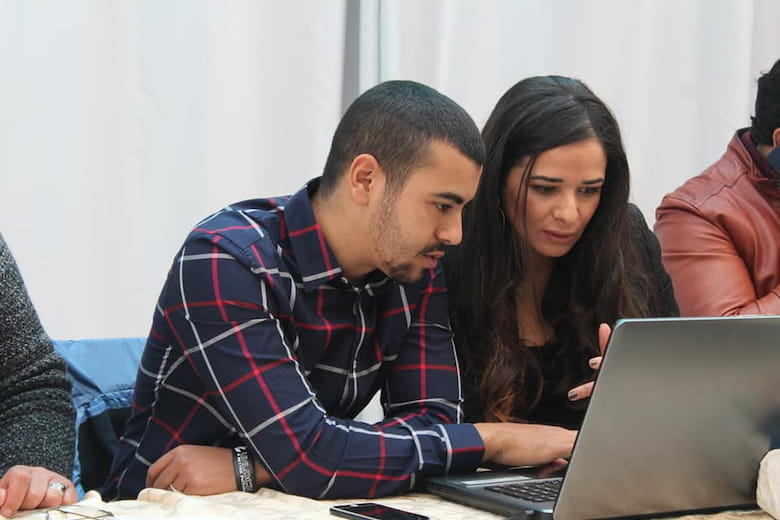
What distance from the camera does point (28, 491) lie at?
3.58 feet

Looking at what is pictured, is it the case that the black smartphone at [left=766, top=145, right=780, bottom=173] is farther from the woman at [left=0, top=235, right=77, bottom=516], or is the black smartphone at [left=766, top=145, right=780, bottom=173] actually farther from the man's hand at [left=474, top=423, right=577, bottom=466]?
the woman at [left=0, top=235, right=77, bottom=516]

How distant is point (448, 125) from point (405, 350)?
0.33 m

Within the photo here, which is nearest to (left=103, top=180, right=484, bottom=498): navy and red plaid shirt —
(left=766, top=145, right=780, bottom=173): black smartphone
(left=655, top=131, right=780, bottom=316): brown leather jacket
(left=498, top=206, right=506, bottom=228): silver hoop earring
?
(left=498, top=206, right=506, bottom=228): silver hoop earring

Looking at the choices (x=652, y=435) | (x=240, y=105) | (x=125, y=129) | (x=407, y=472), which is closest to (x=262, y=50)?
(x=240, y=105)

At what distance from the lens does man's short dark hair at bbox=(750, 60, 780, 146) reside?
2.17 metres

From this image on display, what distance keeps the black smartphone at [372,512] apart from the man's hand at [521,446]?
270 millimetres

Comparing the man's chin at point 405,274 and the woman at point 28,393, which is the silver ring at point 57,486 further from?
the man's chin at point 405,274

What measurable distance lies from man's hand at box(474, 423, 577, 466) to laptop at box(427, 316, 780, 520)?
181 millimetres

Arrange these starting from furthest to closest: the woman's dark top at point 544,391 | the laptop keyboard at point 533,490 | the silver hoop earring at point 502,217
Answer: the silver hoop earring at point 502,217 < the woman's dark top at point 544,391 < the laptop keyboard at point 533,490

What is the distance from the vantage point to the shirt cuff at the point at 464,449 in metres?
1.36

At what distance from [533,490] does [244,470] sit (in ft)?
1.14

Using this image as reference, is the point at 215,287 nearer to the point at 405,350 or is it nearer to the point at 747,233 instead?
the point at 405,350

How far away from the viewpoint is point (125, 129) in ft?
7.18

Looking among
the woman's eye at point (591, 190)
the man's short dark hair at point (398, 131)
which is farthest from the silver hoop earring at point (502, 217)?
the man's short dark hair at point (398, 131)
